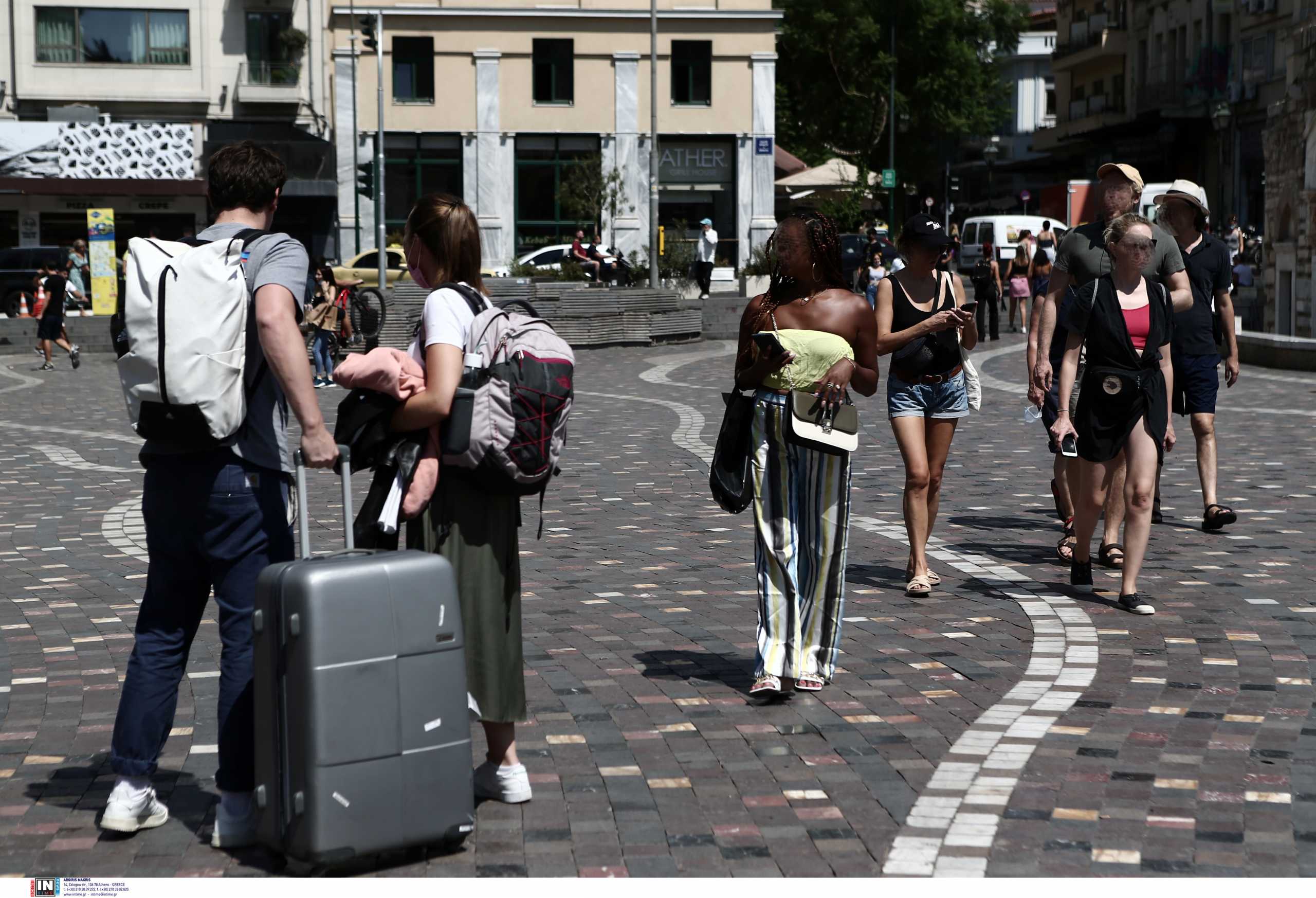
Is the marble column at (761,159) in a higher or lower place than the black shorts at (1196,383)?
higher

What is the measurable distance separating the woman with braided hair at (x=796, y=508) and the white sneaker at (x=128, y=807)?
2.17 m

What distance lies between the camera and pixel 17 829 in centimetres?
468

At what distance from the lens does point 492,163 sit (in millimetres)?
50188

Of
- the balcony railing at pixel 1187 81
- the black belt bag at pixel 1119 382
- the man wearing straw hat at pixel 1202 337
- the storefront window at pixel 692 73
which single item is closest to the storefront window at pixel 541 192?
the storefront window at pixel 692 73

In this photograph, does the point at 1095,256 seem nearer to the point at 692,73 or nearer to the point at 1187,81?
the point at 692,73

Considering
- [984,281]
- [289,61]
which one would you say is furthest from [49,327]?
[289,61]

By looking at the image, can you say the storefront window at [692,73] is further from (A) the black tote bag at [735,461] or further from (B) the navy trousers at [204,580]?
(B) the navy trousers at [204,580]

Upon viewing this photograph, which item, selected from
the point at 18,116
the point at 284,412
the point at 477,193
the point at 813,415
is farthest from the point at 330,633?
the point at 18,116

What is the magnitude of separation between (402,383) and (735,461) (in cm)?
185

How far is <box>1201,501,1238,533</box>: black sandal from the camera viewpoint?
979cm

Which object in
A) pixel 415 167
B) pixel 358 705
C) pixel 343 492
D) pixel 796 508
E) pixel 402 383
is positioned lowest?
pixel 358 705

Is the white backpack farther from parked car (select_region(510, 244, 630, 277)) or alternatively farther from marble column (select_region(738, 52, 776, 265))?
marble column (select_region(738, 52, 776, 265))

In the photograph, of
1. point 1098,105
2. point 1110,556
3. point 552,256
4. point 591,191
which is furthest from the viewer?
point 1098,105

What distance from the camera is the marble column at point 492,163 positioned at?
50031mm
